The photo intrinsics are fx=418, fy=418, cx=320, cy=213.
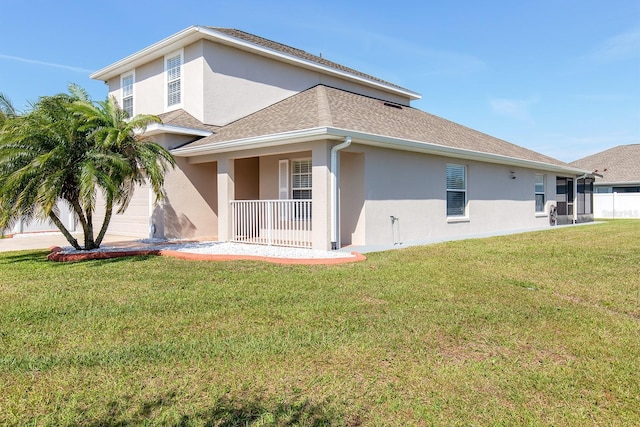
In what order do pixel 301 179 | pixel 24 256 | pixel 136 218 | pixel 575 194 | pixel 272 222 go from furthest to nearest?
pixel 575 194
pixel 136 218
pixel 301 179
pixel 272 222
pixel 24 256

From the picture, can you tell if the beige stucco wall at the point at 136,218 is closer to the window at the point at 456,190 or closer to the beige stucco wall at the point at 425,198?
the beige stucco wall at the point at 425,198

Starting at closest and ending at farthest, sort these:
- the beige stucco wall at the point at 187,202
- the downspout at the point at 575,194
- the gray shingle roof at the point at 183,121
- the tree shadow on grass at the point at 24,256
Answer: the tree shadow on grass at the point at 24,256, the beige stucco wall at the point at 187,202, the gray shingle roof at the point at 183,121, the downspout at the point at 575,194

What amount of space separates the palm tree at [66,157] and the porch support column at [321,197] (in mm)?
3742

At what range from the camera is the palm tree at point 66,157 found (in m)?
8.66

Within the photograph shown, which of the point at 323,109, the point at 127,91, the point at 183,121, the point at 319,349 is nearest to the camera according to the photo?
the point at 319,349

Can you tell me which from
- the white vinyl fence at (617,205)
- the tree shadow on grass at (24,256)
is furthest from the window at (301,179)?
the white vinyl fence at (617,205)

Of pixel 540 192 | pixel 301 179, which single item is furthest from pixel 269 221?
pixel 540 192

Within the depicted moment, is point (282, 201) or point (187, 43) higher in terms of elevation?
point (187, 43)

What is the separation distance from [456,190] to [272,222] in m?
6.51

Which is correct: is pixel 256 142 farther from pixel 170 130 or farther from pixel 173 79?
pixel 173 79

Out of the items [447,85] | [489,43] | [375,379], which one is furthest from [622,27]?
[375,379]

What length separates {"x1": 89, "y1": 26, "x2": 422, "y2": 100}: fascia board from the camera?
44.5 feet

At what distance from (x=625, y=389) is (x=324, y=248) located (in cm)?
732

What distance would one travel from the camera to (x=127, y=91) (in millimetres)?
17422
